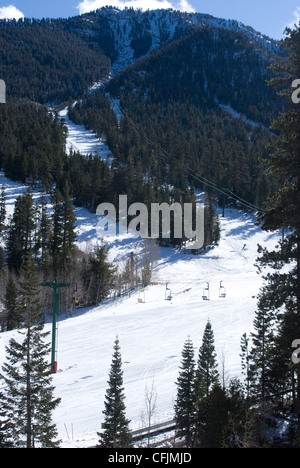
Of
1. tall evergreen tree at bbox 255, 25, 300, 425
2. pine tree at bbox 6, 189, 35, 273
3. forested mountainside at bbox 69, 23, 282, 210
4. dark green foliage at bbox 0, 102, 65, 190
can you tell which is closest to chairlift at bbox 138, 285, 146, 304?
pine tree at bbox 6, 189, 35, 273

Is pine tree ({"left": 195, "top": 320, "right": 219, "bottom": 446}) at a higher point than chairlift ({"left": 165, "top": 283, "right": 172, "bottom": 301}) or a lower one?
higher

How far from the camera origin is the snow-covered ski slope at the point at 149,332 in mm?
19491

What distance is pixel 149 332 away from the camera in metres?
31.5

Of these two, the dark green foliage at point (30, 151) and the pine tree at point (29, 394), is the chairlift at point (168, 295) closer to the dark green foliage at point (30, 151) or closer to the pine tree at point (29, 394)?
the pine tree at point (29, 394)

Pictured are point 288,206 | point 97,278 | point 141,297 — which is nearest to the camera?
point 288,206

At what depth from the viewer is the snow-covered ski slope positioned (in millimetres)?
19491

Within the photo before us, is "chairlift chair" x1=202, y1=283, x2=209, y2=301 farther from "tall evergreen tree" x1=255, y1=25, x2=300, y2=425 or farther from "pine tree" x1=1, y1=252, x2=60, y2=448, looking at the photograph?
"tall evergreen tree" x1=255, y1=25, x2=300, y2=425

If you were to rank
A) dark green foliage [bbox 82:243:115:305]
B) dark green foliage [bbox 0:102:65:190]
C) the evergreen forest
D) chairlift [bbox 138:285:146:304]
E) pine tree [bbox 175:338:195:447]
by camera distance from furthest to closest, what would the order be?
dark green foliage [bbox 0:102:65:190], dark green foliage [bbox 82:243:115:305], chairlift [bbox 138:285:146:304], pine tree [bbox 175:338:195:447], the evergreen forest

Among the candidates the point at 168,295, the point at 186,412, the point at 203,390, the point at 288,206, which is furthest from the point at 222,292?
the point at 288,206

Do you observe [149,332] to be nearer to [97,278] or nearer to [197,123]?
[97,278]

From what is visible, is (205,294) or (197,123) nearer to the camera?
(205,294)

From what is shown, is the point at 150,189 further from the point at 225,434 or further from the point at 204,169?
the point at 225,434

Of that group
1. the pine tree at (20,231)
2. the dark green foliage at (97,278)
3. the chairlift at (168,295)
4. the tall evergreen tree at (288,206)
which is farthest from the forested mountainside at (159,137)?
the chairlift at (168,295)

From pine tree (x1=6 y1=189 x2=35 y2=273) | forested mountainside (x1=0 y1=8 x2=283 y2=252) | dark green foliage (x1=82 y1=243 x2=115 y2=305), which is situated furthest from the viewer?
forested mountainside (x1=0 y1=8 x2=283 y2=252)
